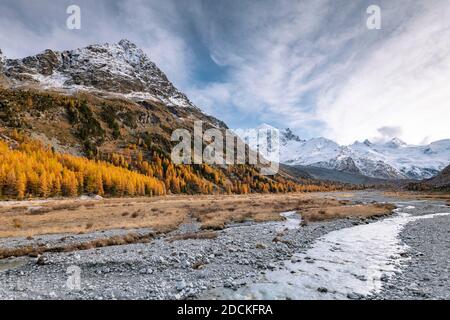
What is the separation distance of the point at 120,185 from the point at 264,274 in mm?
109202

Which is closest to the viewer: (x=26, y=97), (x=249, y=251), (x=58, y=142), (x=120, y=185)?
(x=249, y=251)

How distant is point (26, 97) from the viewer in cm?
19862

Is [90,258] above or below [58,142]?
below

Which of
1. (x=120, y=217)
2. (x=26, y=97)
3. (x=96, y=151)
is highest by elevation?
(x=26, y=97)

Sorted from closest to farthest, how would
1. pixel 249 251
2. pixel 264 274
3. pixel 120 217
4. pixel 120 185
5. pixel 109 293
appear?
pixel 109 293, pixel 264 274, pixel 249 251, pixel 120 217, pixel 120 185

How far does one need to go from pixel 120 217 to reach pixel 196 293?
118ft
